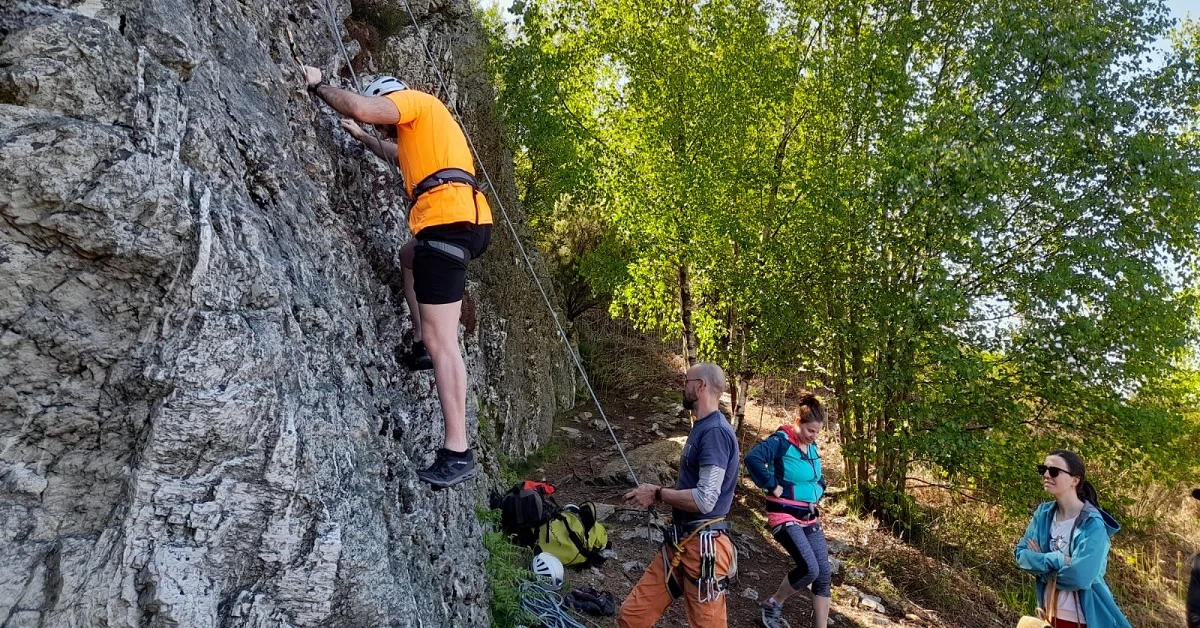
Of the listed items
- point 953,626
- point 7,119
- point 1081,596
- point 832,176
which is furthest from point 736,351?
point 7,119

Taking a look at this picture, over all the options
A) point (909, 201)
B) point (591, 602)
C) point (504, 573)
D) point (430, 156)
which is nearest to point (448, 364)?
point (430, 156)

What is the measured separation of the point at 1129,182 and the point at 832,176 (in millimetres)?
3785

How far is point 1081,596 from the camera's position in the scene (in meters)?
4.38

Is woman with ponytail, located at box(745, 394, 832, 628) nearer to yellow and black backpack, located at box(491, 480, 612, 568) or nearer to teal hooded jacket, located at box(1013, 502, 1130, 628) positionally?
teal hooded jacket, located at box(1013, 502, 1130, 628)

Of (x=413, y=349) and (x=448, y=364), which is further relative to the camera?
(x=413, y=349)

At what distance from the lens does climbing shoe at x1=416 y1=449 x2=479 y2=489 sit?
3967 millimetres

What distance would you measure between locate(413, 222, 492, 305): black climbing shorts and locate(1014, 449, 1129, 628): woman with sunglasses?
13.5 ft

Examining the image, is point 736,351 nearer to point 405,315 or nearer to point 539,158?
point 539,158

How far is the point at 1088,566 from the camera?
4273 millimetres

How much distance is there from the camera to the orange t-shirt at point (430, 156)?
4.00 meters

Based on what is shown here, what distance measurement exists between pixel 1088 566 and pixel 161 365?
5390 millimetres

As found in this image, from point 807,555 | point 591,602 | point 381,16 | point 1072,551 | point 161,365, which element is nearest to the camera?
point 161,365

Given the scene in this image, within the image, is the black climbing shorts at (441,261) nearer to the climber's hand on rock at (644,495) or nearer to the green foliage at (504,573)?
the climber's hand on rock at (644,495)

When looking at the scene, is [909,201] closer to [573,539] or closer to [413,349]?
[573,539]
